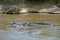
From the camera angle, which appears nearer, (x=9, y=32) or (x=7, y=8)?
(x=9, y=32)

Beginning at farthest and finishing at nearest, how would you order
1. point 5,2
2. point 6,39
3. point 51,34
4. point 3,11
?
point 5,2, point 3,11, point 51,34, point 6,39

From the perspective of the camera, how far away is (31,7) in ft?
66.1

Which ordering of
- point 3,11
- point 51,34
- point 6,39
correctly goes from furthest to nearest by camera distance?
Answer: point 3,11, point 51,34, point 6,39

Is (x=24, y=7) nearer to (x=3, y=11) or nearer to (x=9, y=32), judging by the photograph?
(x=3, y=11)

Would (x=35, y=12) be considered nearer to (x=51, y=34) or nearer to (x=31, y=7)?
(x=31, y=7)

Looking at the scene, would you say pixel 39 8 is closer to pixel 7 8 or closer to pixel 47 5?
pixel 47 5

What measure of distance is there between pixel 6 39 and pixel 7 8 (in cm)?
1140

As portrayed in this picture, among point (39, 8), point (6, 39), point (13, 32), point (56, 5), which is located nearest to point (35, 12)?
point (39, 8)

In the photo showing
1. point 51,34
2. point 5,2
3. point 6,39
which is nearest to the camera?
point 6,39

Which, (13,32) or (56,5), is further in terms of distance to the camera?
(56,5)

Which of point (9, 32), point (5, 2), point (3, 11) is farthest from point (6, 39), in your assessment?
point (5, 2)

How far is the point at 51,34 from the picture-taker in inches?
383

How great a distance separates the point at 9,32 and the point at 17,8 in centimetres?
929

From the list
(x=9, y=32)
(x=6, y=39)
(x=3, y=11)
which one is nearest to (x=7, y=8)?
(x=3, y=11)
